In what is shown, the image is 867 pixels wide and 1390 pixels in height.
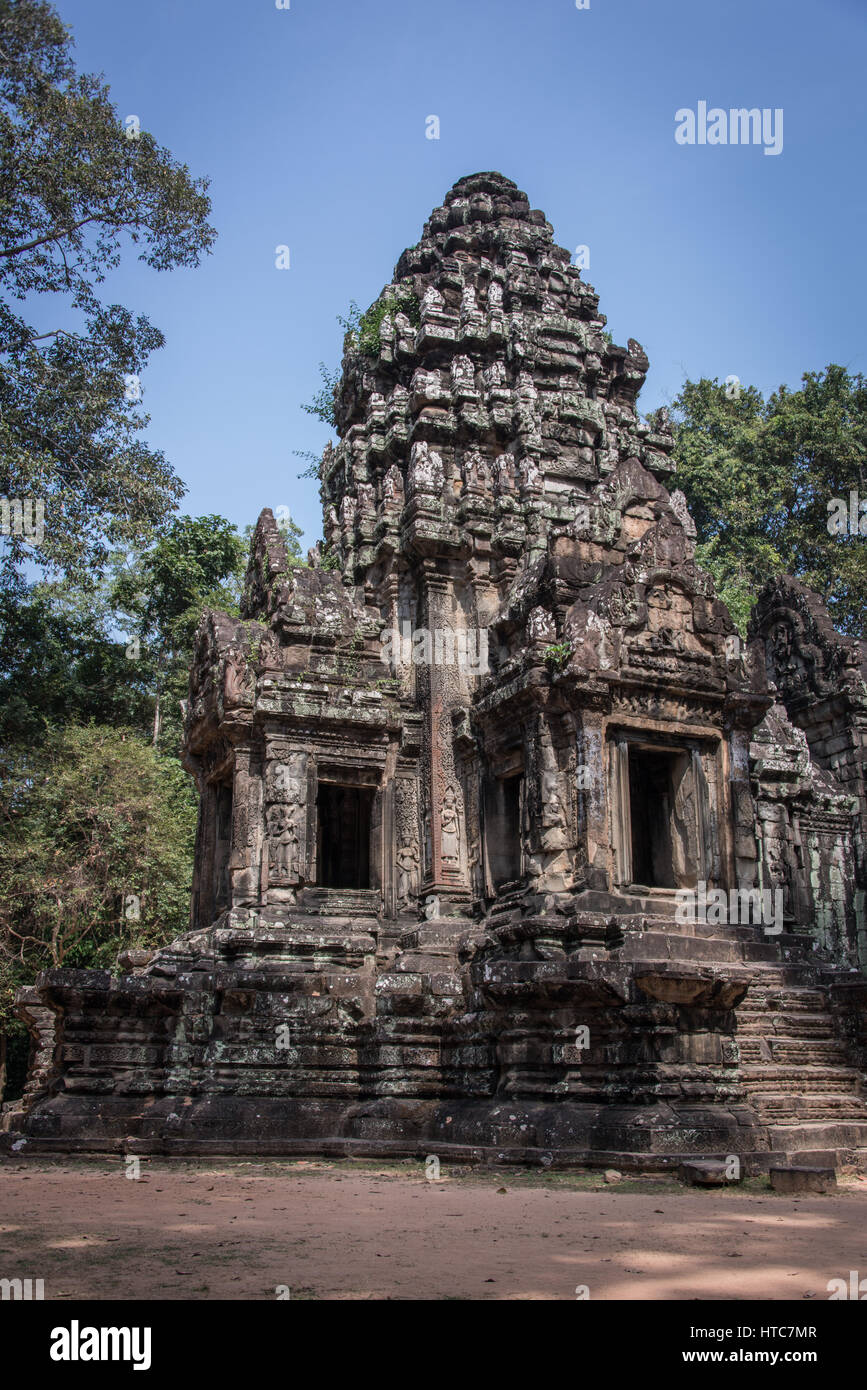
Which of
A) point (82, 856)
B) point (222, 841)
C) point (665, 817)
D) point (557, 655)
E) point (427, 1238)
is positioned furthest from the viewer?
point (82, 856)

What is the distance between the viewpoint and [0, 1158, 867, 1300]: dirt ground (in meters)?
4.24

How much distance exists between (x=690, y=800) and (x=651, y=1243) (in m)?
7.70

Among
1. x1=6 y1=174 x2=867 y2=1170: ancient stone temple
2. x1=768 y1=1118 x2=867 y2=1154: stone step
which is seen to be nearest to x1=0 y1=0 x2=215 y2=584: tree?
x1=6 y1=174 x2=867 y2=1170: ancient stone temple

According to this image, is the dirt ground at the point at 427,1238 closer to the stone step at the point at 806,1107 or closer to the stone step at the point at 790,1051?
the stone step at the point at 806,1107

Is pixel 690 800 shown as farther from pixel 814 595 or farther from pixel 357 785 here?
pixel 814 595

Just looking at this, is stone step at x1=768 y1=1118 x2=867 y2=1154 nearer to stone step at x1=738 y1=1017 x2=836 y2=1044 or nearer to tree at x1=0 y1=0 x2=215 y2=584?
stone step at x1=738 y1=1017 x2=836 y2=1044

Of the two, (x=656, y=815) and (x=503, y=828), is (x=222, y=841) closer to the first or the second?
(x=503, y=828)

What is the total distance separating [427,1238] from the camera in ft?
17.9

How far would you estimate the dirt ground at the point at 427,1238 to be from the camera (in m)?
4.24

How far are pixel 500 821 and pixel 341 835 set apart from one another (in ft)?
16.1

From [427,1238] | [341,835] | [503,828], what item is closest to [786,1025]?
[503,828]

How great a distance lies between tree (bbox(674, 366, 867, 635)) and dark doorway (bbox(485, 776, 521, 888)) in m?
16.4

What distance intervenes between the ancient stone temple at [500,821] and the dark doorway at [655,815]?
A: 0.09 meters
